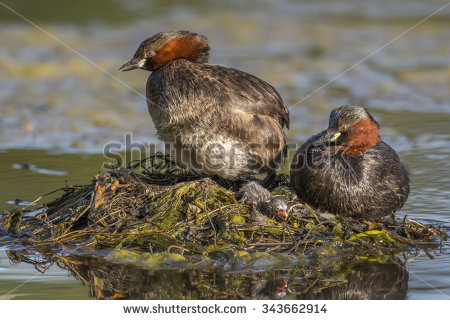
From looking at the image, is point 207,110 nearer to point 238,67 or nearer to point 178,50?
point 178,50

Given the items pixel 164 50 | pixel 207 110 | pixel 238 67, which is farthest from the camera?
pixel 238 67

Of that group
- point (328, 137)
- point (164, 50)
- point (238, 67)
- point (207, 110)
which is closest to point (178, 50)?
point (164, 50)

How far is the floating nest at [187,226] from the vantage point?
6.23 meters

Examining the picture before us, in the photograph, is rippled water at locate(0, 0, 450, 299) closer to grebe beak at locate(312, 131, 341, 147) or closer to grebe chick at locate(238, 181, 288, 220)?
grebe chick at locate(238, 181, 288, 220)

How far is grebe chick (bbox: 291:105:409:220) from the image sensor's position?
672 cm

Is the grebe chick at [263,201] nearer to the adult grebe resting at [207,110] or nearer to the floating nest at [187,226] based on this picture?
the floating nest at [187,226]

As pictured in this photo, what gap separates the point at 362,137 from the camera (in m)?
6.79

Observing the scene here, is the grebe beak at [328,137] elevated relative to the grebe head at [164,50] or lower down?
lower down

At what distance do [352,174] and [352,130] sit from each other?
0.43 metres

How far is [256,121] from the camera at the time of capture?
24.2 feet

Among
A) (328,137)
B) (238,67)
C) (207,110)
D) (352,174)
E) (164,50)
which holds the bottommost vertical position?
(352,174)

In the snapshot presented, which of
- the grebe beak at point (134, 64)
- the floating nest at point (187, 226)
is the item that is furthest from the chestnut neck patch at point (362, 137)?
the grebe beak at point (134, 64)

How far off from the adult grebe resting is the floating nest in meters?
0.37

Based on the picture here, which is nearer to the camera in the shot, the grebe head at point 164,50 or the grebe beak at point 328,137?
the grebe beak at point 328,137
